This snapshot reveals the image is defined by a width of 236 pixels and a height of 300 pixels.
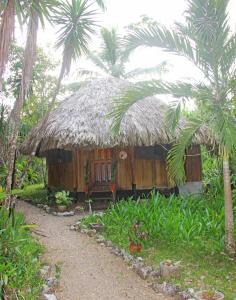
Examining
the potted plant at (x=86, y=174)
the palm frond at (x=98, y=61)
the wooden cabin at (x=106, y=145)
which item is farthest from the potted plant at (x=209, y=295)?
the palm frond at (x=98, y=61)

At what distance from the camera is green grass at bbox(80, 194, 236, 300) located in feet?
14.9

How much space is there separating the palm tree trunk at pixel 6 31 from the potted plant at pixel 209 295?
11.6 ft

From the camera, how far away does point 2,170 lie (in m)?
8.90

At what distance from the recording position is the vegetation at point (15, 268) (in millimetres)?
3848

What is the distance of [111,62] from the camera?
18875mm

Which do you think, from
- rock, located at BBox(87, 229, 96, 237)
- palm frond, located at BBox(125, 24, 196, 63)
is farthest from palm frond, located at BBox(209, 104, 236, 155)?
rock, located at BBox(87, 229, 96, 237)

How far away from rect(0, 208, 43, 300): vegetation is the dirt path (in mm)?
423

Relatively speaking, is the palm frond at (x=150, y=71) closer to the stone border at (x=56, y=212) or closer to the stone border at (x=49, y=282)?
the stone border at (x=56, y=212)

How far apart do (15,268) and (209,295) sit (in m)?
2.22

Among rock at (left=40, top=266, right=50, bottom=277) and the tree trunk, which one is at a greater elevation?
the tree trunk

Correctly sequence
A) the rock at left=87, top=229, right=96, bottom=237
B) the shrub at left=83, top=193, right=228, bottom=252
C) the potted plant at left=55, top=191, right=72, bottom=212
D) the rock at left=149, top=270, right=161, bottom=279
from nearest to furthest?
1. the rock at left=149, top=270, right=161, bottom=279
2. the shrub at left=83, top=193, right=228, bottom=252
3. the rock at left=87, top=229, right=96, bottom=237
4. the potted plant at left=55, top=191, right=72, bottom=212

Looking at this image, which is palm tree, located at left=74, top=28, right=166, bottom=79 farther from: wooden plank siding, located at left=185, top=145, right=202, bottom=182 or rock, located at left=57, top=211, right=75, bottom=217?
rock, located at left=57, top=211, right=75, bottom=217

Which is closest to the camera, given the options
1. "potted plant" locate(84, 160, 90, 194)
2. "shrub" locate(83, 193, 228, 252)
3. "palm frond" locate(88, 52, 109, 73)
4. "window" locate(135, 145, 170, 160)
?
"shrub" locate(83, 193, 228, 252)

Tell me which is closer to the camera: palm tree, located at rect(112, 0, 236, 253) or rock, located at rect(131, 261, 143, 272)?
palm tree, located at rect(112, 0, 236, 253)
